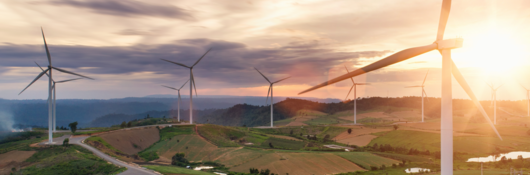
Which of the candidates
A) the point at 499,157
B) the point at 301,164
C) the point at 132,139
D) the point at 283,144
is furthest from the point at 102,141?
the point at 499,157

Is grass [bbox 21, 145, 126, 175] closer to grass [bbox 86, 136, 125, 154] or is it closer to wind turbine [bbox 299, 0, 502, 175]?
grass [bbox 86, 136, 125, 154]

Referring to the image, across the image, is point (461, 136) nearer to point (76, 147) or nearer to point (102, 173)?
point (102, 173)

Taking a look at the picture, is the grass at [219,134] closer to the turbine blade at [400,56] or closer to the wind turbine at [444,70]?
the turbine blade at [400,56]

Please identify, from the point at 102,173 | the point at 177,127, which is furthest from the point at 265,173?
the point at 177,127

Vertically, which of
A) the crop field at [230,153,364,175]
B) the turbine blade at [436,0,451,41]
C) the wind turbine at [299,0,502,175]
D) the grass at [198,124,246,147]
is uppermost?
the turbine blade at [436,0,451,41]

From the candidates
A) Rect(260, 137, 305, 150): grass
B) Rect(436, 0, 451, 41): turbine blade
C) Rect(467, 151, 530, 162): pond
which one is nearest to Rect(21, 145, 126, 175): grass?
Rect(436, 0, 451, 41): turbine blade
